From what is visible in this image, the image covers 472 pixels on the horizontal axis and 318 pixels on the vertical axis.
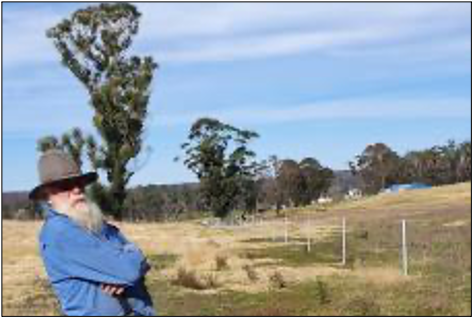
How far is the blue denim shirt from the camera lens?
404 cm

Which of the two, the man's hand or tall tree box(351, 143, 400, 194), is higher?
tall tree box(351, 143, 400, 194)

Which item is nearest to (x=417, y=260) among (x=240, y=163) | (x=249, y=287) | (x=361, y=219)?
(x=249, y=287)

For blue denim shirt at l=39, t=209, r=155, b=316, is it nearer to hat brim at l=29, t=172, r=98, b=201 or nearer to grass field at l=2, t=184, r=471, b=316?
hat brim at l=29, t=172, r=98, b=201

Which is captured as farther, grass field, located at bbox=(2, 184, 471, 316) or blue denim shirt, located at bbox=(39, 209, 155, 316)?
grass field, located at bbox=(2, 184, 471, 316)

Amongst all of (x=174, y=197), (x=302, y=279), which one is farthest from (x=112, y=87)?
(x=174, y=197)

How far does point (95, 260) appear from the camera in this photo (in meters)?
4.04

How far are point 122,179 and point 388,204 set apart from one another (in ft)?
48.2

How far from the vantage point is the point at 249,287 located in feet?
57.7

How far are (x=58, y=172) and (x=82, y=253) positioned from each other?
326mm

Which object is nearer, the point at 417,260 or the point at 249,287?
the point at 249,287

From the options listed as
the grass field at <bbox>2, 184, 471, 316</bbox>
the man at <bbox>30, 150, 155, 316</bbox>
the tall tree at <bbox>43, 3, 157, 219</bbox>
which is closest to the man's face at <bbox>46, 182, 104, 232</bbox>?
the man at <bbox>30, 150, 155, 316</bbox>

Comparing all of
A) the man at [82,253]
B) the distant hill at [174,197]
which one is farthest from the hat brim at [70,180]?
the distant hill at [174,197]

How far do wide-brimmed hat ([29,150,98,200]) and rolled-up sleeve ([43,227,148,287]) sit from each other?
189 millimetres

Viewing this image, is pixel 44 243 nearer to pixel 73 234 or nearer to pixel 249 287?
pixel 73 234
